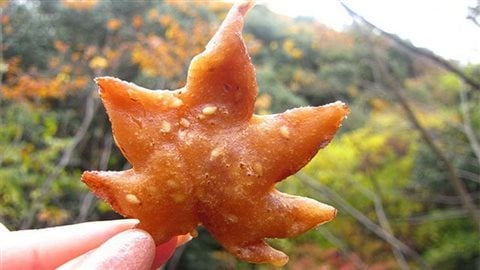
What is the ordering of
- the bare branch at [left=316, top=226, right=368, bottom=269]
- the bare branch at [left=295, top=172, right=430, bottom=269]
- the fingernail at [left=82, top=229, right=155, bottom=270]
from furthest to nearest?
Result: the bare branch at [left=316, top=226, right=368, bottom=269]
the bare branch at [left=295, top=172, right=430, bottom=269]
the fingernail at [left=82, top=229, right=155, bottom=270]

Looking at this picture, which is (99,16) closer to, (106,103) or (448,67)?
(448,67)

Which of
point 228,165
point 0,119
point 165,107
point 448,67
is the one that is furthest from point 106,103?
point 0,119

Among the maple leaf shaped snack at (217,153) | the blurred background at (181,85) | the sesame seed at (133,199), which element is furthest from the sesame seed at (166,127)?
the blurred background at (181,85)

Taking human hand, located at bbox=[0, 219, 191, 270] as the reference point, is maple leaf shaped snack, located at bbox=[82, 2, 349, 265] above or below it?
above

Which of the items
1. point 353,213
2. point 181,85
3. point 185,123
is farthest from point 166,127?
point 181,85

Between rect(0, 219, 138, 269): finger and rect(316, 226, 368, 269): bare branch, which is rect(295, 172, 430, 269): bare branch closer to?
rect(316, 226, 368, 269): bare branch

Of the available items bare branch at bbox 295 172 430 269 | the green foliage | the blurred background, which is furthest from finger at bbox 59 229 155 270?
the green foliage

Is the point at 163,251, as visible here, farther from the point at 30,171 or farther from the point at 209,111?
the point at 30,171
